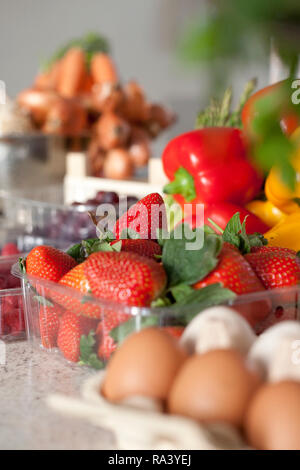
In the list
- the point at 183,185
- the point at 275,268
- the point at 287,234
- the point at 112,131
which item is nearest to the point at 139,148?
the point at 112,131

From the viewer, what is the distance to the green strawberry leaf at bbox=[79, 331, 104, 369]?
46 centimetres

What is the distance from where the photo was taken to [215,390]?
0.34m

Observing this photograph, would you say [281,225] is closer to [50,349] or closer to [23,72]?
[50,349]

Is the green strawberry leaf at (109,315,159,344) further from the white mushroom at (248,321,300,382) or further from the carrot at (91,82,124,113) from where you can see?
the carrot at (91,82,124,113)

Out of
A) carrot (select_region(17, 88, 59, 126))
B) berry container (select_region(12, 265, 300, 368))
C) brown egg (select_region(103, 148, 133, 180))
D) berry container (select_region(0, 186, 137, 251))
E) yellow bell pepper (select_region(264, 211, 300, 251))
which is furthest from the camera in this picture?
carrot (select_region(17, 88, 59, 126))

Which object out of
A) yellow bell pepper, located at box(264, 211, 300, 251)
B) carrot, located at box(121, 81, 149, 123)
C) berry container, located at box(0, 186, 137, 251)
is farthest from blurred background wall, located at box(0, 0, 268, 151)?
yellow bell pepper, located at box(264, 211, 300, 251)

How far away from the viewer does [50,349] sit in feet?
1.76

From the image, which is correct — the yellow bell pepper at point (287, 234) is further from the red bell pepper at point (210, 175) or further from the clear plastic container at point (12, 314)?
the clear plastic container at point (12, 314)

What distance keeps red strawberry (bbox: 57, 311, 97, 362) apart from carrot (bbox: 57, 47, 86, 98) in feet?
5.70

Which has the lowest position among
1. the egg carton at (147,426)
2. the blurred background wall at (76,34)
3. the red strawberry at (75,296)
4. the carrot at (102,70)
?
the egg carton at (147,426)

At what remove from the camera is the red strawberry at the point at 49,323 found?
0.51 meters

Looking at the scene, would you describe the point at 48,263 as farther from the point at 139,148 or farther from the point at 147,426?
the point at 139,148

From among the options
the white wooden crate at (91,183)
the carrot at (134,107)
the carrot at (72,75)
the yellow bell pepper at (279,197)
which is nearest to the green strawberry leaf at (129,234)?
the yellow bell pepper at (279,197)
